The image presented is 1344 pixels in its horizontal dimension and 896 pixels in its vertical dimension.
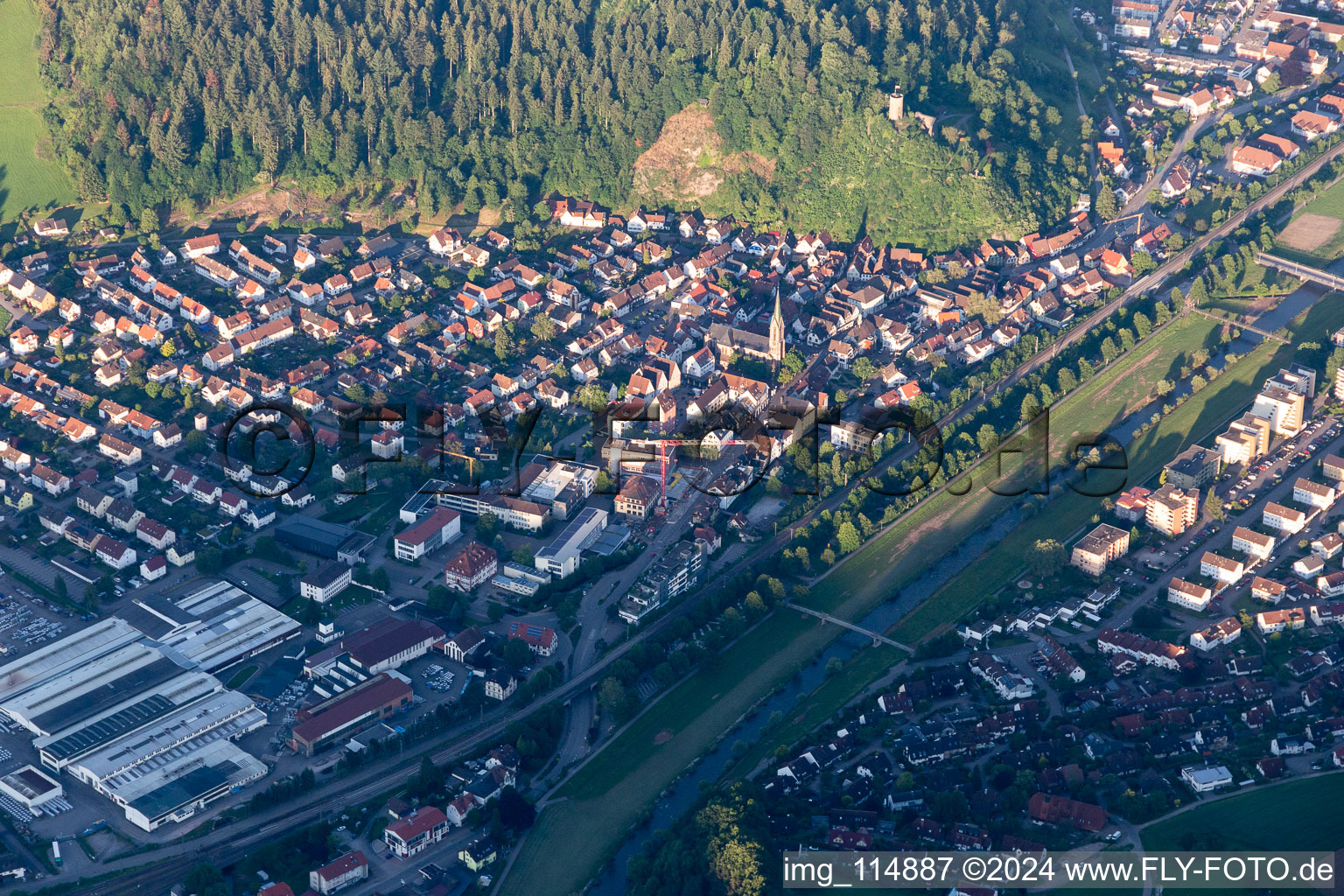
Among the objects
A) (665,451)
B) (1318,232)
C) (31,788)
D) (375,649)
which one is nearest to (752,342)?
(665,451)

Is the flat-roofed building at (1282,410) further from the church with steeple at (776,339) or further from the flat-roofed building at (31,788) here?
the flat-roofed building at (31,788)

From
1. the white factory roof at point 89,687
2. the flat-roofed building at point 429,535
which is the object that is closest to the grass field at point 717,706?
the flat-roofed building at point 429,535

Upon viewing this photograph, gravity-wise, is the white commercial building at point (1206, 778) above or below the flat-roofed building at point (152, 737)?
above

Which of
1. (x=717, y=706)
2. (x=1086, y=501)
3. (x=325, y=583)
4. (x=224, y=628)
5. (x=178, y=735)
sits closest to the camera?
(x=178, y=735)

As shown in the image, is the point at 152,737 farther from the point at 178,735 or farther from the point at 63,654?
the point at 63,654

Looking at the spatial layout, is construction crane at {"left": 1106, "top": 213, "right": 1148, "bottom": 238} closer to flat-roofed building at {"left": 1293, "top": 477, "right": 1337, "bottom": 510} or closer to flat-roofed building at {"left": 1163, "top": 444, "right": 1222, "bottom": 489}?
flat-roofed building at {"left": 1163, "top": 444, "right": 1222, "bottom": 489}
